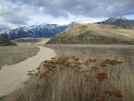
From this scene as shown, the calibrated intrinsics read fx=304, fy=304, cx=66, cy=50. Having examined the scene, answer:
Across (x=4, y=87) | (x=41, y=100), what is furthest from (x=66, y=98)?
(x=4, y=87)

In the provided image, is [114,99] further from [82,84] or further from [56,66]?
[56,66]

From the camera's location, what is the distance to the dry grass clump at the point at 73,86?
7121 millimetres

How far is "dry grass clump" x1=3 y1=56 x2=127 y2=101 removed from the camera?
712 cm

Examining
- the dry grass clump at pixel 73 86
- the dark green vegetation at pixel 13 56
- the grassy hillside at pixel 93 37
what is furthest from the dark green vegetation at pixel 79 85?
the grassy hillside at pixel 93 37

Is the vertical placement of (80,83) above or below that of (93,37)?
above

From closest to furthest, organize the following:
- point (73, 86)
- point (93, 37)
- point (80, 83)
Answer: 1. point (73, 86)
2. point (80, 83)
3. point (93, 37)

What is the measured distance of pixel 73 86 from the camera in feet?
25.8

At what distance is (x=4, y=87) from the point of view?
1218cm

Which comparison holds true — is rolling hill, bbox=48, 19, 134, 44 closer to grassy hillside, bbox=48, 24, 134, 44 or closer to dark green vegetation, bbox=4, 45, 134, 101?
grassy hillside, bbox=48, 24, 134, 44

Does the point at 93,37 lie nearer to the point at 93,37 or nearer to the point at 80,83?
the point at 93,37

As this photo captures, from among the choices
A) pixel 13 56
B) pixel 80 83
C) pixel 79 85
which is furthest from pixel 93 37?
pixel 79 85

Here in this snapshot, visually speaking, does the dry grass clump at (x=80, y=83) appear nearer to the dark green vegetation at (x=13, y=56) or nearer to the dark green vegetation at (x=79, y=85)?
the dark green vegetation at (x=79, y=85)

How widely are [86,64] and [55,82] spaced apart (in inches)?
62.6

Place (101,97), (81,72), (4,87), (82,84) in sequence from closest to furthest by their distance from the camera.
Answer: (101,97) < (82,84) < (81,72) < (4,87)
